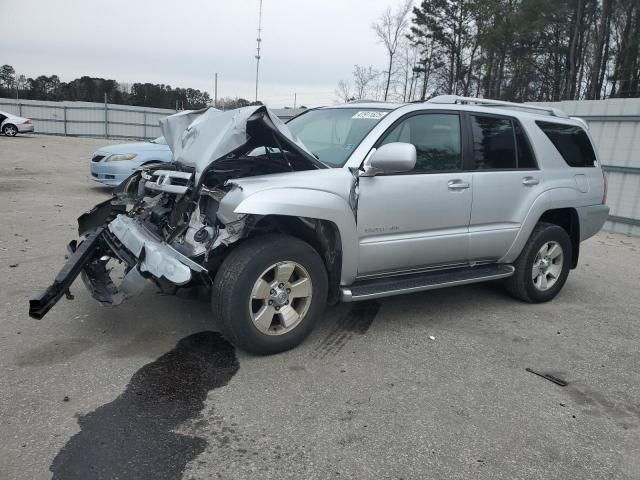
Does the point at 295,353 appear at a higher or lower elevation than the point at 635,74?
lower

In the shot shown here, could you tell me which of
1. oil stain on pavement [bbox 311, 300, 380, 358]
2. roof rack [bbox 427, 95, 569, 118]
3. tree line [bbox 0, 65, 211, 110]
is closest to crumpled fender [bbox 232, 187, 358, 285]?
oil stain on pavement [bbox 311, 300, 380, 358]

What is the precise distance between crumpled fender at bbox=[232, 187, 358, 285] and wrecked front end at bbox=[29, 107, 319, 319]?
18 centimetres

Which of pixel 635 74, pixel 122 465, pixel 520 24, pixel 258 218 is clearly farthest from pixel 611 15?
pixel 122 465

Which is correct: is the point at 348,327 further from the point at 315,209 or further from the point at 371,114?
the point at 371,114

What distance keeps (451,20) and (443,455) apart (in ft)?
123

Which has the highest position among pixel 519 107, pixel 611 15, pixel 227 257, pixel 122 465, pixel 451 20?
pixel 451 20

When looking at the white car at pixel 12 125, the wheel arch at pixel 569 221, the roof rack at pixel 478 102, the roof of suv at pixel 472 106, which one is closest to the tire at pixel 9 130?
the white car at pixel 12 125

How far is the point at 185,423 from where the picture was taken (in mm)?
2846

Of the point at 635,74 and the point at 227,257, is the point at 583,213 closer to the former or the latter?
the point at 227,257

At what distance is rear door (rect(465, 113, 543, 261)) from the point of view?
4578 millimetres

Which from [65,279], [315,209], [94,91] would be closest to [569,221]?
[315,209]

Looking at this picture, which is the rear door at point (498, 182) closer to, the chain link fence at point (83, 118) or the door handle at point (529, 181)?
the door handle at point (529, 181)

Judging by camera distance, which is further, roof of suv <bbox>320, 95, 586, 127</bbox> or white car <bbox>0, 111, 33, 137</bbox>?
white car <bbox>0, 111, 33, 137</bbox>

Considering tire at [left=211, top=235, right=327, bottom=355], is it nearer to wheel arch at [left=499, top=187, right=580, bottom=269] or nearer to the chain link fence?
wheel arch at [left=499, top=187, right=580, bottom=269]
